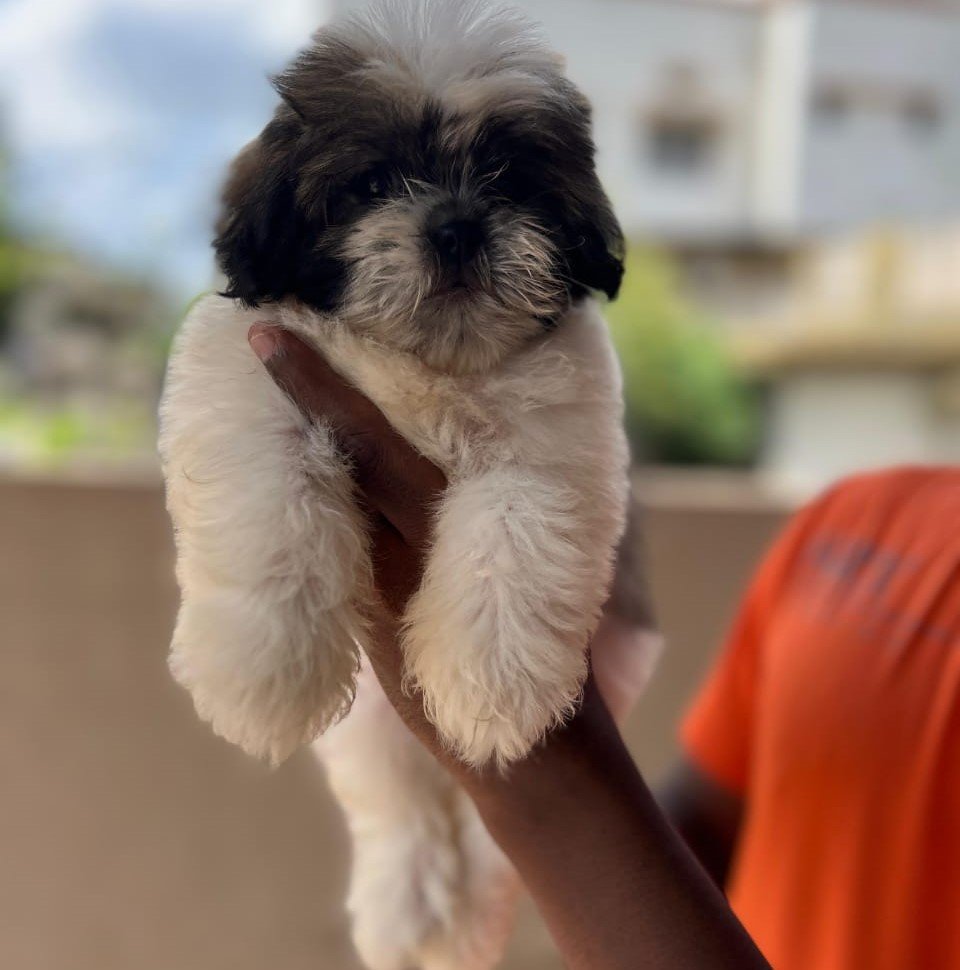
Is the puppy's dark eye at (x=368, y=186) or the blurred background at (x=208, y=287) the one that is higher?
the puppy's dark eye at (x=368, y=186)

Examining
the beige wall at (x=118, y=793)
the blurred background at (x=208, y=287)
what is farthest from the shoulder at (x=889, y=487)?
the beige wall at (x=118, y=793)

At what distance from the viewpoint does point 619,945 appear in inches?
27.8

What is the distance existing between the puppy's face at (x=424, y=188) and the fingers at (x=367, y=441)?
37mm

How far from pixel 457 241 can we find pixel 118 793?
1643 millimetres

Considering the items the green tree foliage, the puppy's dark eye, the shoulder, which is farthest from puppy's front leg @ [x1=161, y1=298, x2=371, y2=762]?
the green tree foliage

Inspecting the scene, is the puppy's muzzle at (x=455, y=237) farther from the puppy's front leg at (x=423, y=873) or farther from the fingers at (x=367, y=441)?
the puppy's front leg at (x=423, y=873)

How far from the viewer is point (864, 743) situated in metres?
1.07

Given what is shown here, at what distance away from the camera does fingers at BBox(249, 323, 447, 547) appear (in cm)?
60

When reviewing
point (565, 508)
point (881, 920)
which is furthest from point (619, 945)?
point (881, 920)

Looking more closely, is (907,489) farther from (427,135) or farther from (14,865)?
(14,865)

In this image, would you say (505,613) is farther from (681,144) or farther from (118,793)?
(681,144)

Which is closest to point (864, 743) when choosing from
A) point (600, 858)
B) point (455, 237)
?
point (600, 858)

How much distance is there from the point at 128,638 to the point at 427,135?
152cm

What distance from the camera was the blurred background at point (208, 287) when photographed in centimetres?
140
